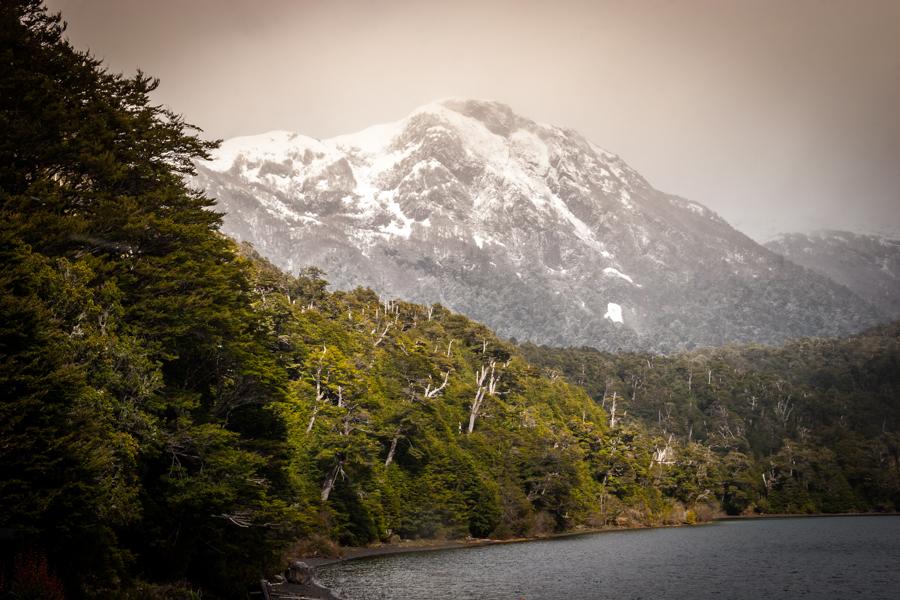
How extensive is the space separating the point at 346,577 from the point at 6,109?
3775 cm

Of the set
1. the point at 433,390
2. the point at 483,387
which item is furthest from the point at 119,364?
the point at 483,387

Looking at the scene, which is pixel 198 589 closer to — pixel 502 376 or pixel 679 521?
pixel 502 376

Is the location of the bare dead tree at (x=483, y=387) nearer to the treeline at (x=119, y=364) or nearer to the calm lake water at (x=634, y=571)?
the calm lake water at (x=634, y=571)

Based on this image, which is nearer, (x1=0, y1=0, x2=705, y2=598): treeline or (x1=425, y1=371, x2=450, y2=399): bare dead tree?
(x1=0, y1=0, x2=705, y2=598): treeline

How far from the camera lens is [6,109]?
32.9 metres

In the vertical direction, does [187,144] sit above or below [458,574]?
above

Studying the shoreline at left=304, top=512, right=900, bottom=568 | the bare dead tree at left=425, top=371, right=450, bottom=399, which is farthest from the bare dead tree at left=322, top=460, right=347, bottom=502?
the bare dead tree at left=425, top=371, right=450, bottom=399

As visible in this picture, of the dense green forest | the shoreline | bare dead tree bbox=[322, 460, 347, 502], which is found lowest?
the shoreline

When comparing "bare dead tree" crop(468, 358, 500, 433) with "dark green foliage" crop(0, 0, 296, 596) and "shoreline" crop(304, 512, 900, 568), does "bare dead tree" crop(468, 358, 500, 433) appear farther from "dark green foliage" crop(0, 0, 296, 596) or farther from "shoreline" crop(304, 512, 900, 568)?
"dark green foliage" crop(0, 0, 296, 596)

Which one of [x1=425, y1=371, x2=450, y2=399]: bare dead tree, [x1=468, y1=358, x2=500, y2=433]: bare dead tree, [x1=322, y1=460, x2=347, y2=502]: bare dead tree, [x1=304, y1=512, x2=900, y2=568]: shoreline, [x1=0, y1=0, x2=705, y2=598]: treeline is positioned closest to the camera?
[x1=0, y1=0, x2=705, y2=598]: treeline

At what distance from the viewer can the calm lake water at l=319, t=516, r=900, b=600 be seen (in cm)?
4988

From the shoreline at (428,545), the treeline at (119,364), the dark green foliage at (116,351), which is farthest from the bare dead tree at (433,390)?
the dark green foliage at (116,351)

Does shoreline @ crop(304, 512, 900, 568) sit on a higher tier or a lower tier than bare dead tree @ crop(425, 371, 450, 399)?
lower

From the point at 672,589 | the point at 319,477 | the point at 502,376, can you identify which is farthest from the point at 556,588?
the point at 502,376
